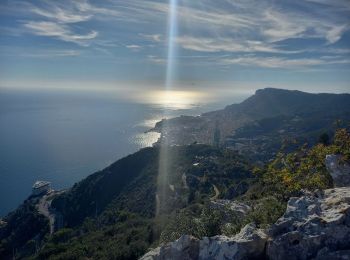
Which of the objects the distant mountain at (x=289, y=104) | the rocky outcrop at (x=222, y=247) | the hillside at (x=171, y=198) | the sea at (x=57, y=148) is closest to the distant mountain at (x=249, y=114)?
the distant mountain at (x=289, y=104)

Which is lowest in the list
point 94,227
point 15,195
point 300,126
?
point 15,195

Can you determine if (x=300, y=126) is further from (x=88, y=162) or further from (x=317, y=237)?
(x=317, y=237)

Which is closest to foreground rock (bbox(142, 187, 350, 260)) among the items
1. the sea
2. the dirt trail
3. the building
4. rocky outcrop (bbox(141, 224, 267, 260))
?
rocky outcrop (bbox(141, 224, 267, 260))

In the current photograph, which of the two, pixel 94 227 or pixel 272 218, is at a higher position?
pixel 272 218

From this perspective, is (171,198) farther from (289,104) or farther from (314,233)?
(289,104)

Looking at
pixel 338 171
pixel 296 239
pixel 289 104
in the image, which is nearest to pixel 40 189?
pixel 338 171

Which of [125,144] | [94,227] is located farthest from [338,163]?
[125,144]
